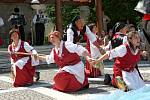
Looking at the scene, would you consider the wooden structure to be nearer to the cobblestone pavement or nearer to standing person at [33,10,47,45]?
standing person at [33,10,47,45]

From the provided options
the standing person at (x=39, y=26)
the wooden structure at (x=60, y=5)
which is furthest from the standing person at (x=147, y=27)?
the standing person at (x=39, y=26)

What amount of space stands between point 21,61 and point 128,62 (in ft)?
7.88

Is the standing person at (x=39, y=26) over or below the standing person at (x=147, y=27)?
below

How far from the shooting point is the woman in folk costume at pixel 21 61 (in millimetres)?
7621

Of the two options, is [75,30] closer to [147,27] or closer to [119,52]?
[119,52]

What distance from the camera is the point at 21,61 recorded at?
768cm

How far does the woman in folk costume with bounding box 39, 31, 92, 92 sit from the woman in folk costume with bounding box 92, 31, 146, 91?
2.41 ft

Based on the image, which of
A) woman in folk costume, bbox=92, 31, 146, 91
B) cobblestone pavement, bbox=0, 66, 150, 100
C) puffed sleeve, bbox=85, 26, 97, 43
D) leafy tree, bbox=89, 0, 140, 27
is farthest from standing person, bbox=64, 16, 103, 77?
leafy tree, bbox=89, 0, 140, 27

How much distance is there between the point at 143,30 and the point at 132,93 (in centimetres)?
55

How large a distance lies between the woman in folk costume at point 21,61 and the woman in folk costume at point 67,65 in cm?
90

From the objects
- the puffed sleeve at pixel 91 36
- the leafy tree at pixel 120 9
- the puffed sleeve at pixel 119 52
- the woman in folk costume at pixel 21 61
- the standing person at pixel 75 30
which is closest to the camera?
the puffed sleeve at pixel 119 52

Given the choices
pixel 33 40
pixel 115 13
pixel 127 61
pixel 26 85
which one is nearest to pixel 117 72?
pixel 127 61

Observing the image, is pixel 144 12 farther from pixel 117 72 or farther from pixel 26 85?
pixel 26 85

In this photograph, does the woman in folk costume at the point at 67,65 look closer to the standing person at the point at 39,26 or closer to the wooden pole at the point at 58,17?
the wooden pole at the point at 58,17
